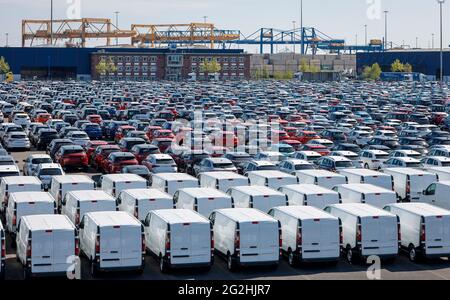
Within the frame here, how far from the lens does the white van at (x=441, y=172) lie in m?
30.6

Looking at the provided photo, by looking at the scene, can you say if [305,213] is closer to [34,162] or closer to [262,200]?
[262,200]

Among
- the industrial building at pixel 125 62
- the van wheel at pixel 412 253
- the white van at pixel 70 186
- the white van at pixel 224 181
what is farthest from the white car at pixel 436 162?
the industrial building at pixel 125 62

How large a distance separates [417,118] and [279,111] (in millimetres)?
11644

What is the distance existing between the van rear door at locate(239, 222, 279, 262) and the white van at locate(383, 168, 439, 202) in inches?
408

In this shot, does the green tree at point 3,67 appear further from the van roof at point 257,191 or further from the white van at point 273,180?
the van roof at point 257,191

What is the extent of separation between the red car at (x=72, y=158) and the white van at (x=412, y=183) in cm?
1506

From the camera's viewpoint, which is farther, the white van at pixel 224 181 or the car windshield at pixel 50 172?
the car windshield at pixel 50 172

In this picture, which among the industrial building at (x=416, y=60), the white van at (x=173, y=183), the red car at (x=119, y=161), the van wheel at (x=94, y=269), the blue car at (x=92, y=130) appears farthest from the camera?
the industrial building at (x=416, y=60)

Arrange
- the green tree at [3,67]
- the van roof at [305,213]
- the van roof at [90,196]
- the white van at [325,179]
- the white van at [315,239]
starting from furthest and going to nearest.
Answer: the green tree at [3,67] < the white van at [325,179] < the van roof at [90,196] < the van roof at [305,213] < the white van at [315,239]

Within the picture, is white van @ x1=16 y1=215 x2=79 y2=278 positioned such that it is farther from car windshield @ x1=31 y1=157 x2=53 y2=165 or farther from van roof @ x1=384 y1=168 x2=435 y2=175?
car windshield @ x1=31 y1=157 x2=53 y2=165

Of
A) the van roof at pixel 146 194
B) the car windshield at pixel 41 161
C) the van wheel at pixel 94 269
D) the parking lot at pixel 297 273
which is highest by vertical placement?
the car windshield at pixel 41 161

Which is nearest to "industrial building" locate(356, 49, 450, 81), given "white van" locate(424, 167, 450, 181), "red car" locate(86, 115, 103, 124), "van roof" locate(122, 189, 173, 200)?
"red car" locate(86, 115, 103, 124)

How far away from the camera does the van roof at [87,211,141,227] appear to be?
19672mm
